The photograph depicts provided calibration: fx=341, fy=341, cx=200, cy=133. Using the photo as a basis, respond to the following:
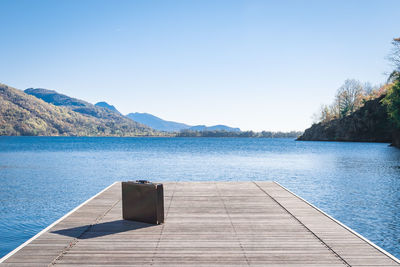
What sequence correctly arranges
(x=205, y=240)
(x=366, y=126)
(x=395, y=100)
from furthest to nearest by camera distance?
(x=366, y=126), (x=395, y=100), (x=205, y=240)

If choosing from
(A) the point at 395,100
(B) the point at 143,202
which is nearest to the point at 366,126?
(A) the point at 395,100

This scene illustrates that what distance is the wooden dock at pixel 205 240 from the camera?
5391mm

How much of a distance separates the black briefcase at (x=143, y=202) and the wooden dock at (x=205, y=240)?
0.21 metres

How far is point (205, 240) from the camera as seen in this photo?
6418 mm

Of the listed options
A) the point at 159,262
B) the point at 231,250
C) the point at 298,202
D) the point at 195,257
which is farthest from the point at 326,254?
the point at 298,202

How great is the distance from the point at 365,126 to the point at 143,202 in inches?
3442

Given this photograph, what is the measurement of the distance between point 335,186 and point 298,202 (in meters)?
12.2

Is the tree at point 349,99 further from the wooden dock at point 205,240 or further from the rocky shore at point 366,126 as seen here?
the wooden dock at point 205,240

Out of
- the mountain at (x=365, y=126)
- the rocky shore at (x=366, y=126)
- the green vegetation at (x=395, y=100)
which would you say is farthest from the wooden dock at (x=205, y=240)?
the mountain at (x=365, y=126)

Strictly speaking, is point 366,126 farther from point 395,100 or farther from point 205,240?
point 205,240

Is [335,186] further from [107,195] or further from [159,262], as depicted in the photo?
[159,262]

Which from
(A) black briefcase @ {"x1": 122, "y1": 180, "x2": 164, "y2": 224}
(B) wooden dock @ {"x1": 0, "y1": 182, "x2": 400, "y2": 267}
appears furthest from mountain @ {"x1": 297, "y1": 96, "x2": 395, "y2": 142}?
(A) black briefcase @ {"x1": 122, "y1": 180, "x2": 164, "y2": 224}

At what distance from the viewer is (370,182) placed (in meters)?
22.3

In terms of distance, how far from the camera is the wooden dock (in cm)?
539
